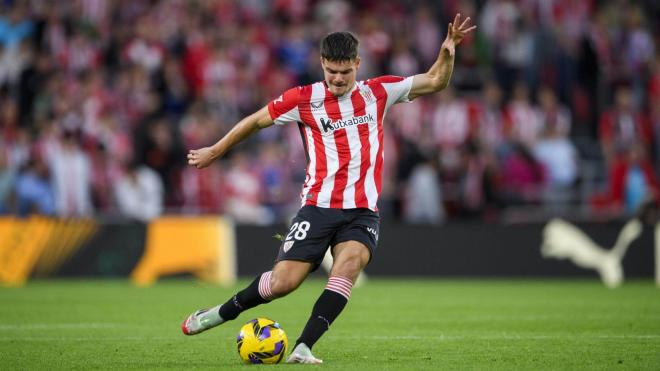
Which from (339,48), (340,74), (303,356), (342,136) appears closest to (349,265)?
(303,356)

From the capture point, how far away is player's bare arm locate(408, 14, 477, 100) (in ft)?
27.2

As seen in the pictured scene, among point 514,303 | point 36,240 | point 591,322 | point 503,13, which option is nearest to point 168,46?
point 36,240

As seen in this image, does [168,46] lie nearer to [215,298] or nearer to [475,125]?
[475,125]

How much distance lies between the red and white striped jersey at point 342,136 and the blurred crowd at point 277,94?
1078cm

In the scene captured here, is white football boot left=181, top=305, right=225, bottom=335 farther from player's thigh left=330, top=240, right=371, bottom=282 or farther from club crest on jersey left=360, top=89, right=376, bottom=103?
club crest on jersey left=360, top=89, right=376, bottom=103

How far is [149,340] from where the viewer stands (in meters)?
9.67

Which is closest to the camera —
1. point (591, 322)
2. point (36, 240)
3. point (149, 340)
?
point (149, 340)

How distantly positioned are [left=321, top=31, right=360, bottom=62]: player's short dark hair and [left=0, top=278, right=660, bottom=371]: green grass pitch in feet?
6.92

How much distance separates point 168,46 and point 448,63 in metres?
13.6

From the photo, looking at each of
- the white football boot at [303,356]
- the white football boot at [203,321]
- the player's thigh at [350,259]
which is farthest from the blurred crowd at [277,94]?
the white football boot at [303,356]

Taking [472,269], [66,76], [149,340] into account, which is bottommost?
[472,269]

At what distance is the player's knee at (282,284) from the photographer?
8070 mm

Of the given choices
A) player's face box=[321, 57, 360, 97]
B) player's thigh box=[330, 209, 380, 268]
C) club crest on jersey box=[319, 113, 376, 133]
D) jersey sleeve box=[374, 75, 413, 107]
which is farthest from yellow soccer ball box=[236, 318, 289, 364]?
jersey sleeve box=[374, 75, 413, 107]

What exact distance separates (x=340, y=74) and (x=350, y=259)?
1.30 meters
